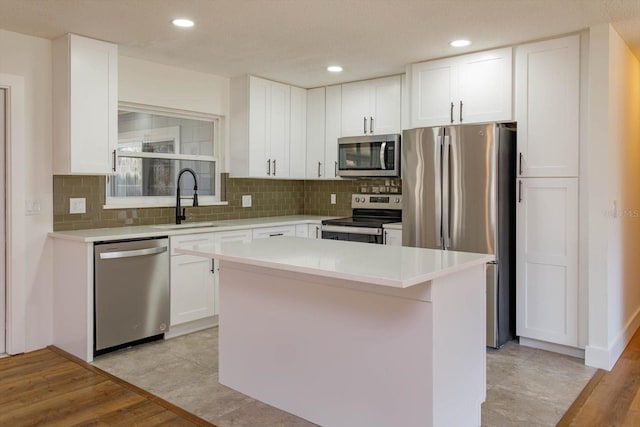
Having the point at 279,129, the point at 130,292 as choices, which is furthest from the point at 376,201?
the point at 130,292

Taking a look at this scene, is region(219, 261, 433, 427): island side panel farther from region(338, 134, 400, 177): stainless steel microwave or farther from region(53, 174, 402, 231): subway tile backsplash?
region(338, 134, 400, 177): stainless steel microwave

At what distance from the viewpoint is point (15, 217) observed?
3678mm

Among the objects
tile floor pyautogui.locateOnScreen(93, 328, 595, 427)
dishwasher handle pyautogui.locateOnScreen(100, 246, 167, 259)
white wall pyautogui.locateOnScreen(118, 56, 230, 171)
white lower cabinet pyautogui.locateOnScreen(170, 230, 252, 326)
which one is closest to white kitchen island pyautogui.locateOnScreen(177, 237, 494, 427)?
tile floor pyautogui.locateOnScreen(93, 328, 595, 427)

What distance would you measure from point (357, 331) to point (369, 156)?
2711 millimetres

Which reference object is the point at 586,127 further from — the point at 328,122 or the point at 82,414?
the point at 82,414

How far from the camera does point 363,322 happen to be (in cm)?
240

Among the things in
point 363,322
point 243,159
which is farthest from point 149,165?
point 363,322

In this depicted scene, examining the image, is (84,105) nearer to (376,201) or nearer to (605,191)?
(376,201)

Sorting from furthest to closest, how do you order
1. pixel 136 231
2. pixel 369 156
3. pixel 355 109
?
pixel 355 109 → pixel 369 156 → pixel 136 231

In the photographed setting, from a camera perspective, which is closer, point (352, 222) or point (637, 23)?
point (637, 23)

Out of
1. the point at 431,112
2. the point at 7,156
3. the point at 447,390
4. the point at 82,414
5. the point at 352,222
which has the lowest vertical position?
the point at 82,414

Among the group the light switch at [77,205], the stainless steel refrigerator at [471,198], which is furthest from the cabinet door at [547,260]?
the light switch at [77,205]

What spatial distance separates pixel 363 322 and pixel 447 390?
477 mm

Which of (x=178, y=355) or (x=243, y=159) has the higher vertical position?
(x=243, y=159)
